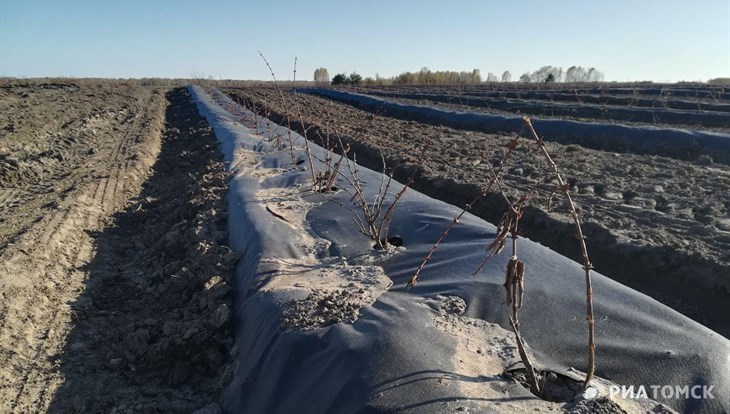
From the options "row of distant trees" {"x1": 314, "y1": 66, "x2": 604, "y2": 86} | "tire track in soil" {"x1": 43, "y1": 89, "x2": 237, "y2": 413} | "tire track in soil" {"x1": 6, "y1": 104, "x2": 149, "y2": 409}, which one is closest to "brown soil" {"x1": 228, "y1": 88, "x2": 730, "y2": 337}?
"tire track in soil" {"x1": 43, "y1": 89, "x2": 237, "y2": 413}

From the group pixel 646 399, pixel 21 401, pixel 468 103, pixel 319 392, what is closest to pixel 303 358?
pixel 319 392

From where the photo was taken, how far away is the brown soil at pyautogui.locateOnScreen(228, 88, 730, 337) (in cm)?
412

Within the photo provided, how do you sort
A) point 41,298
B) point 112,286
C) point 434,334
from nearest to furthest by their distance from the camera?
point 434,334 < point 41,298 < point 112,286

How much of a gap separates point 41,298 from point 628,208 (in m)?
5.96

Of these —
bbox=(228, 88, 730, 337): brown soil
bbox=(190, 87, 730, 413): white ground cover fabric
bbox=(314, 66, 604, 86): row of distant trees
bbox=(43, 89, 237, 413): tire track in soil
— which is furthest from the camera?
bbox=(314, 66, 604, 86): row of distant trees

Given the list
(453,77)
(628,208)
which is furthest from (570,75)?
(628,208)

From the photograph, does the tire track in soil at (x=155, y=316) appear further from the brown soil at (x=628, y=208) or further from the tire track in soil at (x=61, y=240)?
the brown soil at (x=628, y=208)

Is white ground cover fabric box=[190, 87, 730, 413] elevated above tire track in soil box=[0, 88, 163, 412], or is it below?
above

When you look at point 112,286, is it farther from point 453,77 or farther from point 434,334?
point 453,77

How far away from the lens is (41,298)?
3973mm

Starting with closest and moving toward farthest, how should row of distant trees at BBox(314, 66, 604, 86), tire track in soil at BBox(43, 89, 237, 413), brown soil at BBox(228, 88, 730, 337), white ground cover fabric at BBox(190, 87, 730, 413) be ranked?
white ground cover fabric at BBox(190, 87, 730, 413) → tire track in soil at BBox(43, 89, 237, 413) → brown soil at BBox(228, 88, 730, 337) → row of distant trees at BBox(314, 66, 604, 86)

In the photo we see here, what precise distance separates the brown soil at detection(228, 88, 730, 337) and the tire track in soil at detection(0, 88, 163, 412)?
315 centimetres

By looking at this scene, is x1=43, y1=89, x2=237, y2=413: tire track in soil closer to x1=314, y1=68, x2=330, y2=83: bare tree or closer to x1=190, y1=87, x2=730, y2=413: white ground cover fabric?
x1=190, y1=87, x2=730, y2=413: white ground cover fabric

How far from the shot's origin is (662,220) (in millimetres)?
5102
